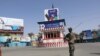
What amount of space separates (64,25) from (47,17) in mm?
4460

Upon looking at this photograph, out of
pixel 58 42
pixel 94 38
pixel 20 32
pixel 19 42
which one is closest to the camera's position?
pixel 58 42

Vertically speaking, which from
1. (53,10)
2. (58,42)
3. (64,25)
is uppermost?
(53,10)

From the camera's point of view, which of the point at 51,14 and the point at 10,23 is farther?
the point at 10,23

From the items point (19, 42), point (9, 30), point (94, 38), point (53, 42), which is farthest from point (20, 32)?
point (94, 38)

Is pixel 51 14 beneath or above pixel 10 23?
beneath

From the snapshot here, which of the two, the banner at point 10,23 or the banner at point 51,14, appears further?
the banner at point 10,23

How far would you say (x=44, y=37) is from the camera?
48.0m

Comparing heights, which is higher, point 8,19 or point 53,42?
point 8,19

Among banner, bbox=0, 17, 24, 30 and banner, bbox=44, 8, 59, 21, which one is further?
banner, bbox=0, 17, 24, 30

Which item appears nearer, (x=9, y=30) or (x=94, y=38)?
(x=9, y=30)

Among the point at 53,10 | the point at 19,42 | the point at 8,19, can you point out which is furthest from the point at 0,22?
the point at 53,10

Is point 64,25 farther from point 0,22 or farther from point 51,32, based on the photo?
point 0,22

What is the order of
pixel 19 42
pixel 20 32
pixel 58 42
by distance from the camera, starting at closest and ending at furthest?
pixel 58 42 < pixel 19 42 < pixel 20 32

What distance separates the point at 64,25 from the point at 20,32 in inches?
1692
